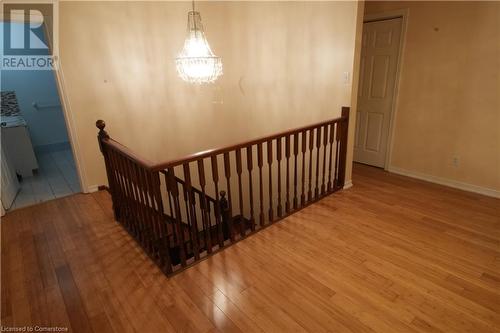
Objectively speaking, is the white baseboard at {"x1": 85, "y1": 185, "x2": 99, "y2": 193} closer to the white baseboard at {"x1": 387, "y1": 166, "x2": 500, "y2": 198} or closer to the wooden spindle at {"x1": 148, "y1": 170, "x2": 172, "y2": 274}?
the wooden spindle at {"x1": 148, "y1": 170, "x2": 172, "y2": 274}

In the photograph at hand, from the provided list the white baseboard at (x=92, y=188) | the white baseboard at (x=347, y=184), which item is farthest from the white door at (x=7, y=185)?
the white baseboard at (x=347, y=184)

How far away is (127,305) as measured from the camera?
1.72m

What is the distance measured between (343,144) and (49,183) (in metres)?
3.68

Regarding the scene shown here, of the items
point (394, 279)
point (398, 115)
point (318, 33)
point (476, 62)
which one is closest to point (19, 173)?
point (318, 33)

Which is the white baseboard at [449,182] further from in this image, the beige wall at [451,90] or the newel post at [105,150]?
the newel post at [105,150]

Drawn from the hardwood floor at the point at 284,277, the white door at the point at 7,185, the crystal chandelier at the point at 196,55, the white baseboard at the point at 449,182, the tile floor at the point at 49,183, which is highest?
the crystal chandelier at the point at 196,55

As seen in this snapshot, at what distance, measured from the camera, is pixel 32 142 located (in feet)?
15.7

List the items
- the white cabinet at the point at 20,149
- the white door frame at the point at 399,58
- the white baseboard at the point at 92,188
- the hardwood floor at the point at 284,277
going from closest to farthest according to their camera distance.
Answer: the hardwood floor at the point at 284,277
the white baseboard at the point at 92,188
the white door frame at the point at 399,58
the white cabinet at the point at 20,149

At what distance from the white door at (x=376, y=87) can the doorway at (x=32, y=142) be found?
3858 mm

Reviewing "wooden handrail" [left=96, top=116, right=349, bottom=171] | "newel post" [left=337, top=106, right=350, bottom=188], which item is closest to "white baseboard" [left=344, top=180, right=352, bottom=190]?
"newel post" [left=337, top=106, right=350, bottom=188]

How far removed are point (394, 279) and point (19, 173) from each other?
180 inches

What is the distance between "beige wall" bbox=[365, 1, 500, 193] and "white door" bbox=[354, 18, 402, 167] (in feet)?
0.50

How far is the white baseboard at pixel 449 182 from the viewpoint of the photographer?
309 cm

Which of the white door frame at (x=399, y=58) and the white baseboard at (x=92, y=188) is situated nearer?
the white baseboard at (x=92, y=188)
